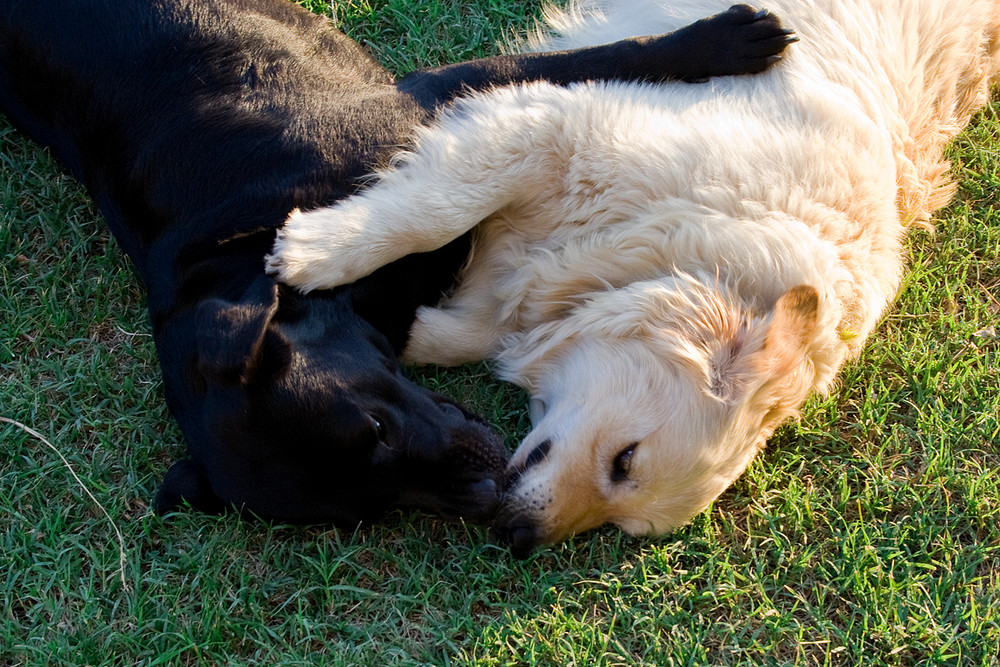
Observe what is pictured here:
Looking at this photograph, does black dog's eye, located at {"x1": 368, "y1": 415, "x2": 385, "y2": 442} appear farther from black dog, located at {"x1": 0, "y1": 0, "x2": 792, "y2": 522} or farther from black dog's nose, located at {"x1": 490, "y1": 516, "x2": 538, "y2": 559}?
black dog's nose, located at {"x1": 490, "y1": 516, "x2": 538, "y2": 559}

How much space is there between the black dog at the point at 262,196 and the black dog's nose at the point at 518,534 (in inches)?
3.8

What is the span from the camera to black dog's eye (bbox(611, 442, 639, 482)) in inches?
111

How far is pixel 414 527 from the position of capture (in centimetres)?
294

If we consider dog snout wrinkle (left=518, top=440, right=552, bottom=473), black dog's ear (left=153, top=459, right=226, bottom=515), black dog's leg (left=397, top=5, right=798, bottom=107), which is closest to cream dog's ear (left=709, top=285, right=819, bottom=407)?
dog snout wrinkle (left=518, top=440, right=552, bottom=473)

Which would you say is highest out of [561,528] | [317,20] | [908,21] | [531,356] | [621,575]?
[317,20]

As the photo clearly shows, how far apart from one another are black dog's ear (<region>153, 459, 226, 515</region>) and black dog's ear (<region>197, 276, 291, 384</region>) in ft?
1.16

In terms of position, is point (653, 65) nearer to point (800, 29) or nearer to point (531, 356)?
point (800, 29)

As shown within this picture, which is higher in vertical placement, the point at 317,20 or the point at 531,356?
the point at 317,20

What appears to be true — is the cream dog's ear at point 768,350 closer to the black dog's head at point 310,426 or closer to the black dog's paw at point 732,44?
the black dog's head at point 310,426

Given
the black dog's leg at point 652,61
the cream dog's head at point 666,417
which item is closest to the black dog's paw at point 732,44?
the black dog's leg at point 652,61

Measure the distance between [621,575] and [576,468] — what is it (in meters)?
0.36

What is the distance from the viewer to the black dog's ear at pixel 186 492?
2803 millimetres

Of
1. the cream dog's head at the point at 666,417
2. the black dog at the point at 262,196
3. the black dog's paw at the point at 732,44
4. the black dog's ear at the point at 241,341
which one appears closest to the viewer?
the black dog's ear at the point at 241,341

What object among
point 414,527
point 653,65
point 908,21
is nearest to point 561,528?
point 414,527
